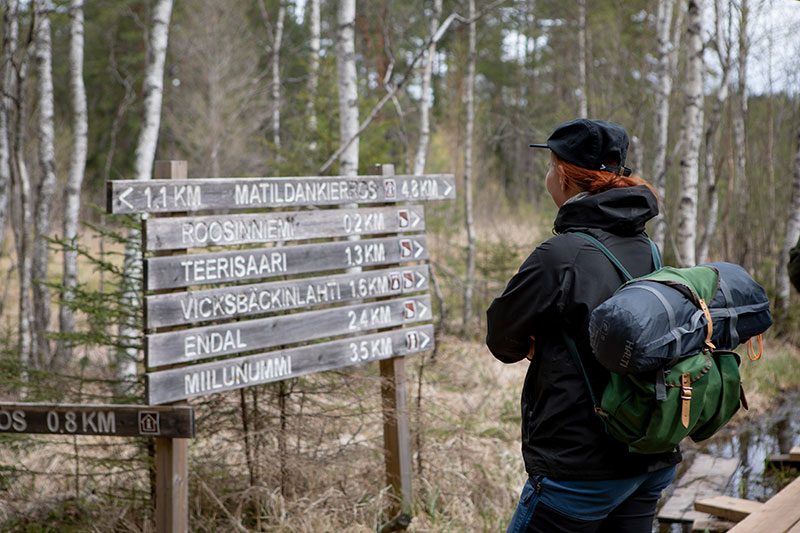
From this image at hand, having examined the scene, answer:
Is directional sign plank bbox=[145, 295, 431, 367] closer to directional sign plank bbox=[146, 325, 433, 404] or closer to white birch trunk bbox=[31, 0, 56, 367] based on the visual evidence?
directional sign plank bbox=[146, 325, 433, 404]

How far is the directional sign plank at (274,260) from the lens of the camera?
3531 millimetres

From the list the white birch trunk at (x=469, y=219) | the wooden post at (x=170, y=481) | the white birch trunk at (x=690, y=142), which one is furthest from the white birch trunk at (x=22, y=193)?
the white birch trunk at (x=690, y=142)

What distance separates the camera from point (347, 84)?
Answer: 6996mm

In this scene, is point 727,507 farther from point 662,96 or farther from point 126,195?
point 662,96

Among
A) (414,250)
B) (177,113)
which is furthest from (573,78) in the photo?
(414,250)

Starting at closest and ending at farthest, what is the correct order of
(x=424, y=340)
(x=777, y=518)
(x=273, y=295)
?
(x=777, y=518), (x=273, y=295), (x=424, y=340)

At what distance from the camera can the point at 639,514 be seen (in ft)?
7.66

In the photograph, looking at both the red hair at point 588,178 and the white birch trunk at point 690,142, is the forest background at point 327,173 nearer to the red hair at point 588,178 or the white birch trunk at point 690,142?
the white birch trunk at point 690,142

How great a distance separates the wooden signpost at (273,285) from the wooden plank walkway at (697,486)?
205 centimetres

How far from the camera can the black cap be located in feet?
7.51

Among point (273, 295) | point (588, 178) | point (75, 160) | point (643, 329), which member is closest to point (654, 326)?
point (643, 329)

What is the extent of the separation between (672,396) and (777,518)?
201 cm

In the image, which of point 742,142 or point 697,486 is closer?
point 697,486

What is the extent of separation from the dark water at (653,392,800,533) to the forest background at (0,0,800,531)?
0.71m
